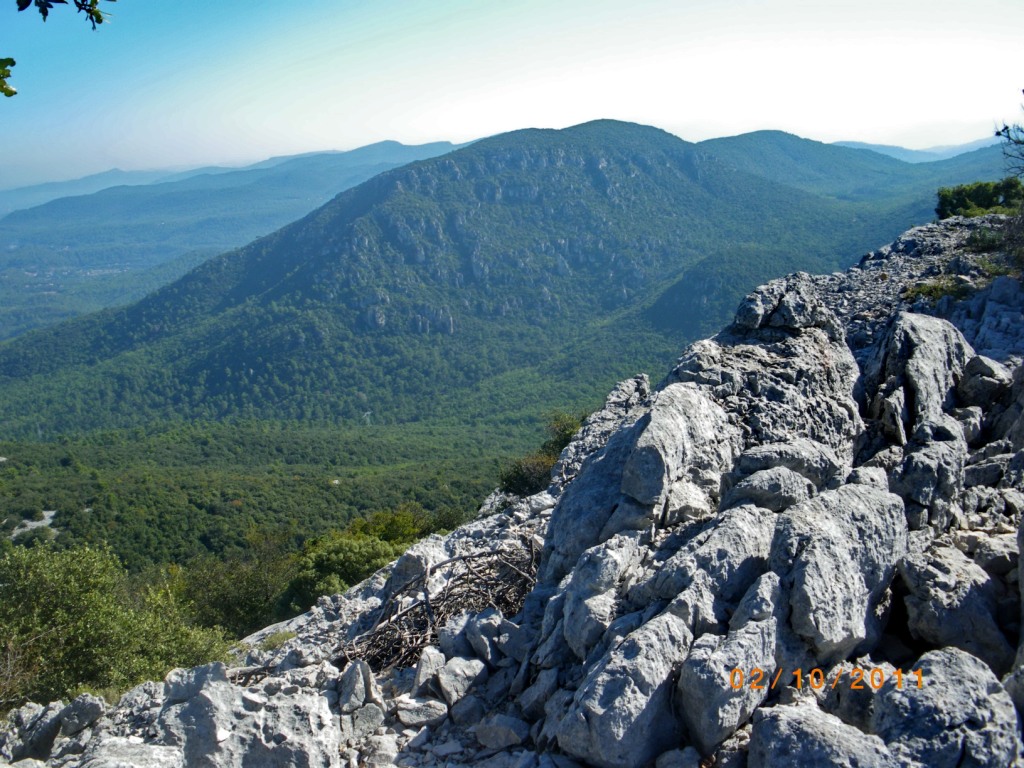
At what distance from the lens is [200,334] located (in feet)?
634

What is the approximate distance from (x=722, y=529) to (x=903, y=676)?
250 cm

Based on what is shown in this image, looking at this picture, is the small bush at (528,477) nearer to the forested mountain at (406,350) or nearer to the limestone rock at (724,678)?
the limestone rock at (724,678)

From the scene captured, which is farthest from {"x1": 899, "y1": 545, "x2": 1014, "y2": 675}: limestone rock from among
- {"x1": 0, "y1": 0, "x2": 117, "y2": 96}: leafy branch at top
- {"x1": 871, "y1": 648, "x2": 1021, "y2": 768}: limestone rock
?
{"x1": 0, "y1": 0, "x2": 117, "y2": 96}: leafy branch at top

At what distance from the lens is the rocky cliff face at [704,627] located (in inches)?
259

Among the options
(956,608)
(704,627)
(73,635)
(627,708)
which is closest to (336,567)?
(73,635)

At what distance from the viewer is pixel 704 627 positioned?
7.45 meters

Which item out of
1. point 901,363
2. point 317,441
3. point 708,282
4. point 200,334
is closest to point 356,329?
point 200,334

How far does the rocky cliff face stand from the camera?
657cm

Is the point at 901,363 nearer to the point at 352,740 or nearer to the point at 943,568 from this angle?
the point at 943,568

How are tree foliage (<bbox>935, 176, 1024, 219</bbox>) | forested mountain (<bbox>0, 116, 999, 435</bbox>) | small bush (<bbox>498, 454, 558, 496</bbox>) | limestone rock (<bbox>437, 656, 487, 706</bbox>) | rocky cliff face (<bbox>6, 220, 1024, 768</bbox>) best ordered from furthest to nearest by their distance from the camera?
forested mountain (<bbox>0, 116, 999, 435</bbox>)
tree foliage (<bbox>935, 176, 1024, 219</bbox>)
small bush (<bbox>498, 454, 558, 496</bbox>)
limestone rock (<bbox>437, 656, 487, 706</bbox>)
rocky cliff face (<bbox>6, 220, 1024, 768</bbox>)
